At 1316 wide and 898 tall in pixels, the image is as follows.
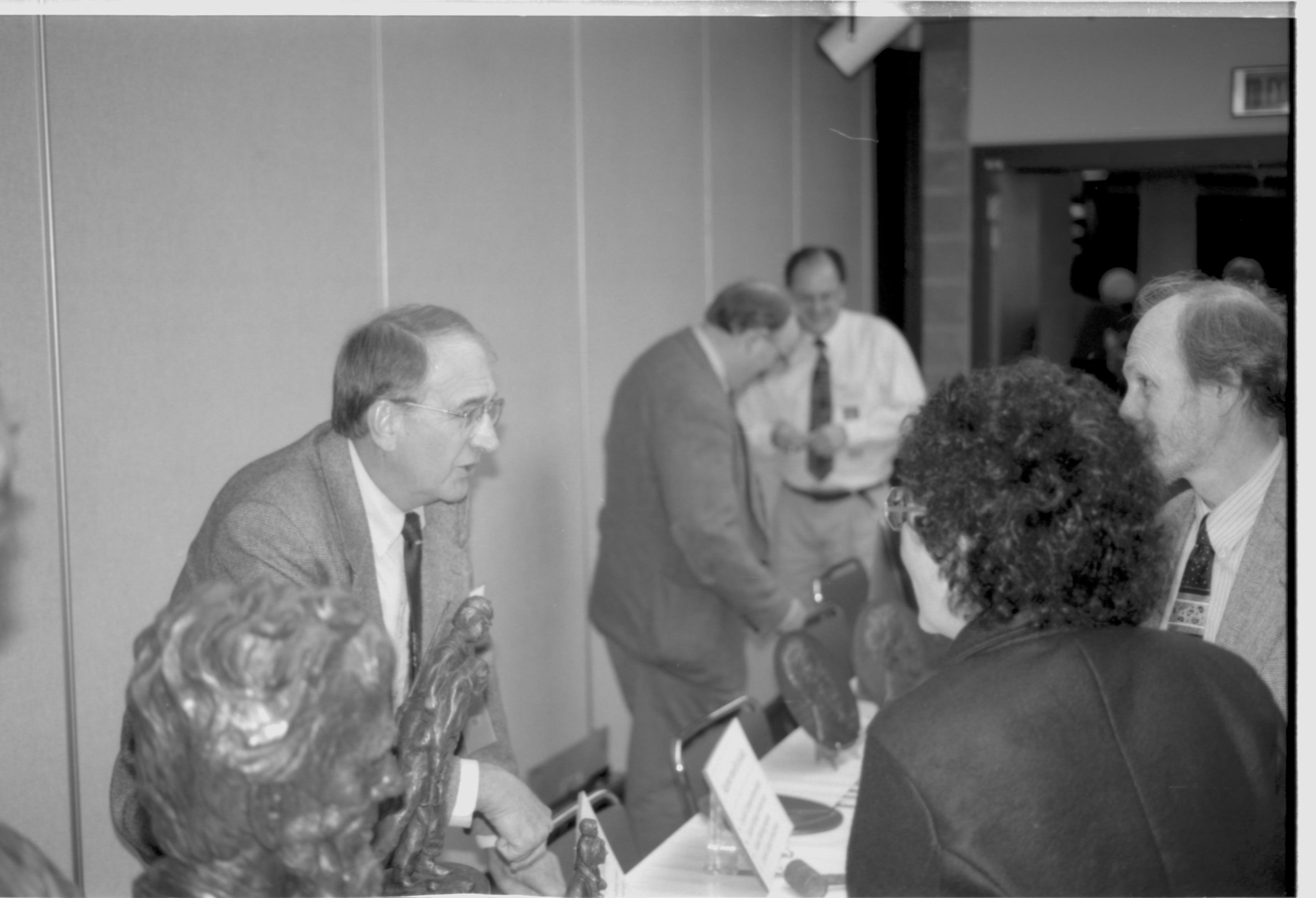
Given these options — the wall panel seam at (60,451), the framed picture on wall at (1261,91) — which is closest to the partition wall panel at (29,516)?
the wall panel seam at (60,451)

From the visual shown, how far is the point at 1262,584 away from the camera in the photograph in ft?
6.35

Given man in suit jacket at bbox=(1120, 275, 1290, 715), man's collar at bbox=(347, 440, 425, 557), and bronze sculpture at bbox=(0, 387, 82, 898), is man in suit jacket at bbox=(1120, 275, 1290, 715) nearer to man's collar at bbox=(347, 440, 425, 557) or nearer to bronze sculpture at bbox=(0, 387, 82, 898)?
man's collar at bbox=(347, 440, 425, 557)

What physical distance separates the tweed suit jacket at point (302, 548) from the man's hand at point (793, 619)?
6.20 ft

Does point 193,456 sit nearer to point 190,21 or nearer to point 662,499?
point 190,21

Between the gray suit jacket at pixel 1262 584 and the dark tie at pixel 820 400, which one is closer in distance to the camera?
the gray suit jacket at pixel 1262 584

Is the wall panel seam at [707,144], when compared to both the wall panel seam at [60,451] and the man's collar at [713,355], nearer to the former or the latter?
the man's collar at [713,355]

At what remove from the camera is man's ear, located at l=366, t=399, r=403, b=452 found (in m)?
2.04

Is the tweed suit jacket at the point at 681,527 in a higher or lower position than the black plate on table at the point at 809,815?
higher

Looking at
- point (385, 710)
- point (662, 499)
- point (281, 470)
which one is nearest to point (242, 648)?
point (385, 710)

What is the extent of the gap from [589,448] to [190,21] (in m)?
1.98

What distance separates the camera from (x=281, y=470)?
1.96 meters

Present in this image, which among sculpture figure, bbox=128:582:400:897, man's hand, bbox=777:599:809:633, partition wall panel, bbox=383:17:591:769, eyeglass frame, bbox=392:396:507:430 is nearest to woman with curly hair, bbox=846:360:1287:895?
sculpture figure, bbox=128:582:400:897

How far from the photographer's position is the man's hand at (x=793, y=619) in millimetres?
3955

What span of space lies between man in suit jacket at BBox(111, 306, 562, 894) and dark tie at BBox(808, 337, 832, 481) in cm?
332
